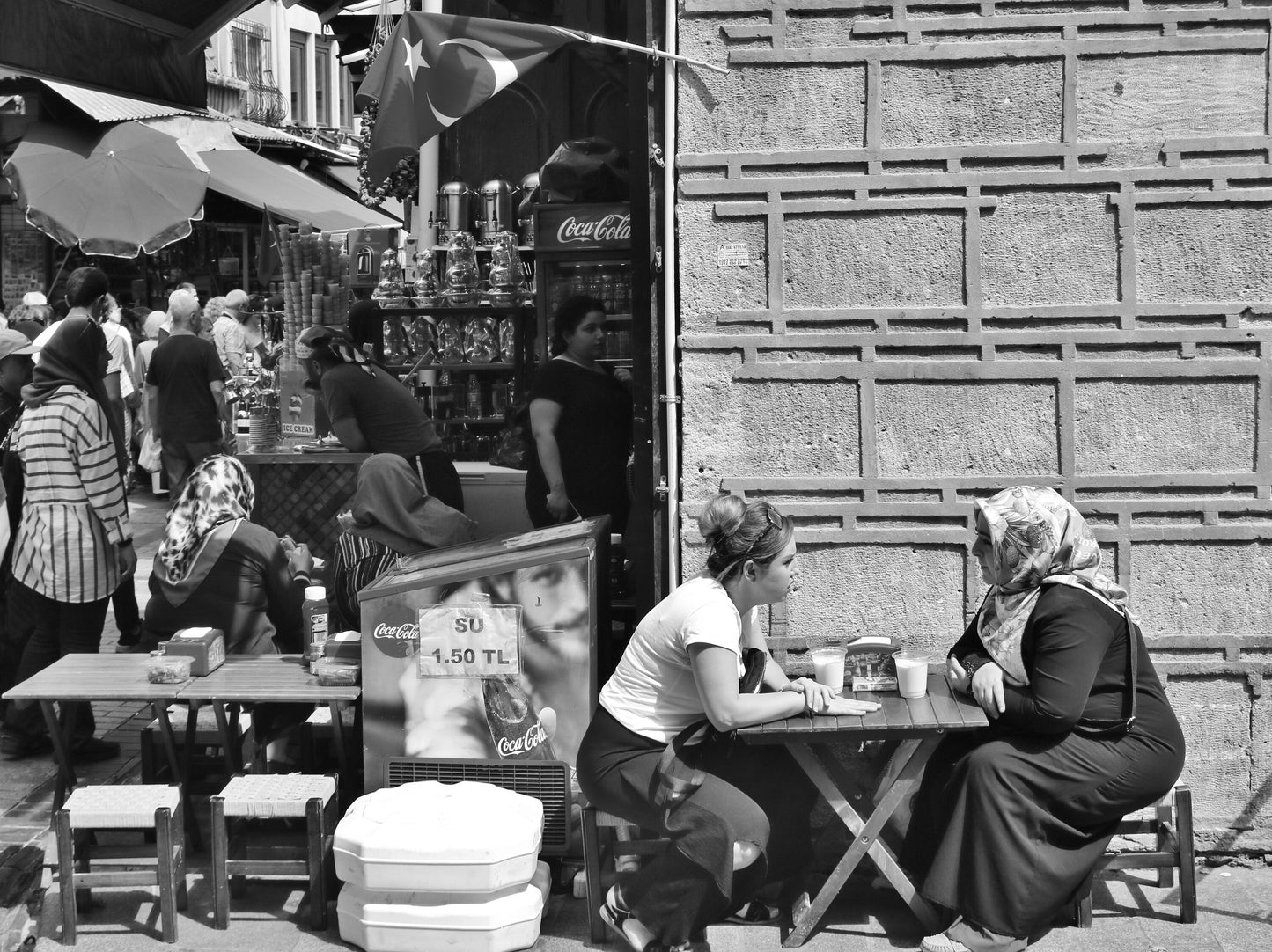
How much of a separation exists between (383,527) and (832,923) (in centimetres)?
247

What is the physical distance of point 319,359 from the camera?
7.77 meters

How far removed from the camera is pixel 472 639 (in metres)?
4.75

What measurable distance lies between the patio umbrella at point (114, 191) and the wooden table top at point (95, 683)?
4.04 metres

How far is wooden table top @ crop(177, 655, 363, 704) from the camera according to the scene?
480cm

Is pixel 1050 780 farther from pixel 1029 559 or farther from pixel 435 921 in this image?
pixel 435 921

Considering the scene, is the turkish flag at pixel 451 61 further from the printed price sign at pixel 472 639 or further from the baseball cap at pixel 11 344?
the baseball cap at pixel 11 344

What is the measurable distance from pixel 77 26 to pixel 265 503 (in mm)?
3483

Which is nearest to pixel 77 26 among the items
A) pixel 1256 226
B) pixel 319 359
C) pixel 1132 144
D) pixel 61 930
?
pixel 319 359

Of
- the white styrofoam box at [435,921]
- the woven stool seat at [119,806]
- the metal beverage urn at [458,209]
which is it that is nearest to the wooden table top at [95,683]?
the woven stool seat at [119,806]

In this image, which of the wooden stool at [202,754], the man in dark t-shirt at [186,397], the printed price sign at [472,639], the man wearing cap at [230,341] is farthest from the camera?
the man wearing cap at [230,341]

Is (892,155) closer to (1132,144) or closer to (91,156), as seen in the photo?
(1132,144)

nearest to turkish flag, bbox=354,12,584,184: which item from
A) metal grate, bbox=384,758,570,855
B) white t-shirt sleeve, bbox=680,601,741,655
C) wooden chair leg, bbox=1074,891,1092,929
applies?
white t-shirt sleeve, bbox=680,601,741,655

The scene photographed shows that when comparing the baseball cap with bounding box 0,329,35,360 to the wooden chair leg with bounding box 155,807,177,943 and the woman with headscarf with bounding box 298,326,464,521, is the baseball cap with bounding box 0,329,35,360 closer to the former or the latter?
the woman with headscarf with bounding box 298,326,464,521

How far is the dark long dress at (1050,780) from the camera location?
13.5ft
